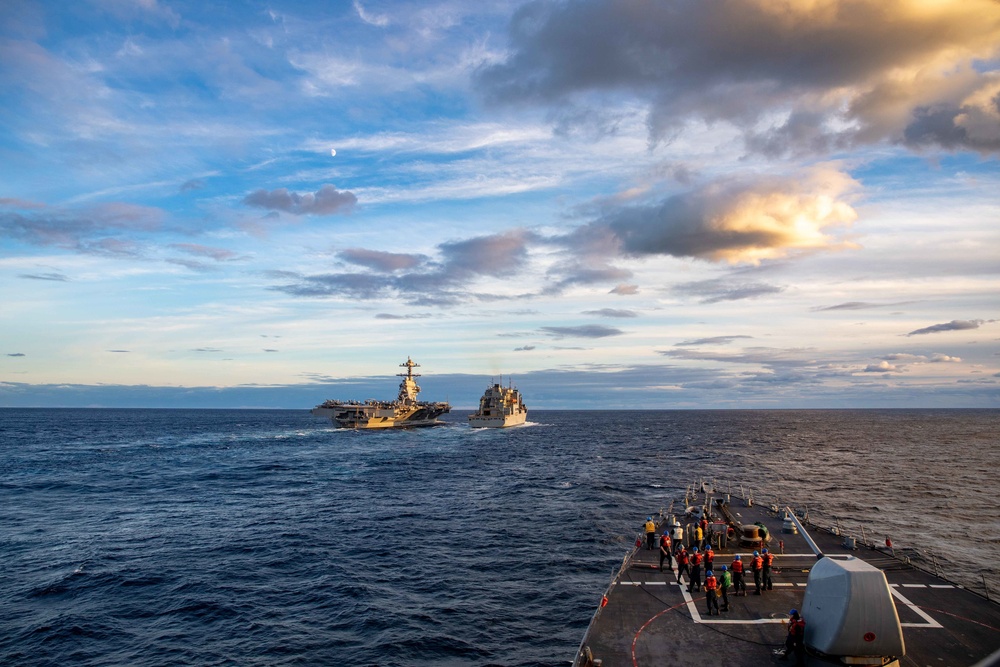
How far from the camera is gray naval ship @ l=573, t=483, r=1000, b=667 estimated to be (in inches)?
675

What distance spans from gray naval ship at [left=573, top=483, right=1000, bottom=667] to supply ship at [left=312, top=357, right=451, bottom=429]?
15086cm

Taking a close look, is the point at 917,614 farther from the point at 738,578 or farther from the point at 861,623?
the point at 861,623

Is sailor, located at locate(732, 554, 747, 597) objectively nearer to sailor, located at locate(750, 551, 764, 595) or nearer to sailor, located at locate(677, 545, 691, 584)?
sailor, located at locate(750, 551, 764, 595)

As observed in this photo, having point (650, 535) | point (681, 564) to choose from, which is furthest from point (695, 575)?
point (650, 535)

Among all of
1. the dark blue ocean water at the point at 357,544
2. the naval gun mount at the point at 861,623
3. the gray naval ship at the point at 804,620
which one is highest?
the naval gun mount at the point at 861,623

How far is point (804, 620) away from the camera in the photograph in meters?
18.8

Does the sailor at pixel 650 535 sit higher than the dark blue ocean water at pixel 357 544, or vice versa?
the sailor at pixel 650 535

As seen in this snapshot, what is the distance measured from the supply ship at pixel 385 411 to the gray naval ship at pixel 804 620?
150864 millimetres

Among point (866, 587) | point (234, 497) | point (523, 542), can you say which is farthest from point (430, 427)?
point (866, 587)

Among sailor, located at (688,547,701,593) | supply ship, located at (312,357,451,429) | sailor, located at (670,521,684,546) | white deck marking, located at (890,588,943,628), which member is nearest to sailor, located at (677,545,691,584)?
sailor, located at (688,547,701,593)

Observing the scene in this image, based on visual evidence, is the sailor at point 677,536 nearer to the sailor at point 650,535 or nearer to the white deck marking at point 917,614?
the sailor at point 650,535

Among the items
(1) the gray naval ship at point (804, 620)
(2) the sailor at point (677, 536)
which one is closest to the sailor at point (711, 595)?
(1) the gray naval ship at point (804, 620)

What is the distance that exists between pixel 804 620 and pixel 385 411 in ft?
549

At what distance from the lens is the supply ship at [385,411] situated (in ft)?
567
